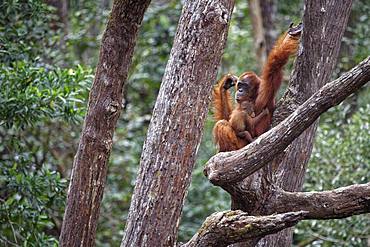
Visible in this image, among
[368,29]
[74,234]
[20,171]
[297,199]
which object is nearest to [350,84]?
[297,199]

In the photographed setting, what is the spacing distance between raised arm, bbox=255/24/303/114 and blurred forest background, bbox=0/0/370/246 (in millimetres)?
1282

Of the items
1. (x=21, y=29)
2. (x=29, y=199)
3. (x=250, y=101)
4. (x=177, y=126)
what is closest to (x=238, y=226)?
(x=177, y=126)

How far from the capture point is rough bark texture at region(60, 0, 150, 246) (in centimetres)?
405

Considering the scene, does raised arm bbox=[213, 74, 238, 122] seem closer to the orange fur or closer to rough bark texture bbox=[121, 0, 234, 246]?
the orange fur

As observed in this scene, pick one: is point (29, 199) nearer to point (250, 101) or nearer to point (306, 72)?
point (250, 101)

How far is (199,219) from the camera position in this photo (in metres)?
8.38

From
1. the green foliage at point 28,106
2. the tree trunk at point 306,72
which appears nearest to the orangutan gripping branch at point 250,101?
the tree trunk at point 306,72

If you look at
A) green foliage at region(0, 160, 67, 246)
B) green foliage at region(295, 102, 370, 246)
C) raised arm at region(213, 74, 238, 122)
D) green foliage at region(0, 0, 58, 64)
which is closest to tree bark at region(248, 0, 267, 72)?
green foliage at region(295, 102, 370, 246)

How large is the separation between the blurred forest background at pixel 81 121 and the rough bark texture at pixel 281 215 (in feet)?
6.13

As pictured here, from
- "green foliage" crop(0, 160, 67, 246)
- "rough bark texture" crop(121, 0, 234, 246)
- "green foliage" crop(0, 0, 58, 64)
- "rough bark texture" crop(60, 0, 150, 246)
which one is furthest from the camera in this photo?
"green foliage" crop(0, 0, 58, 64)

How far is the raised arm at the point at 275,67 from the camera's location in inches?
187

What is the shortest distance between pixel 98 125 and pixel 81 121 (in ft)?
6.18

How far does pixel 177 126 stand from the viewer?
393 cm

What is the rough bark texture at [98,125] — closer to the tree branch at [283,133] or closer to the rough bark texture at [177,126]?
the rough bark texture at [177,126]
